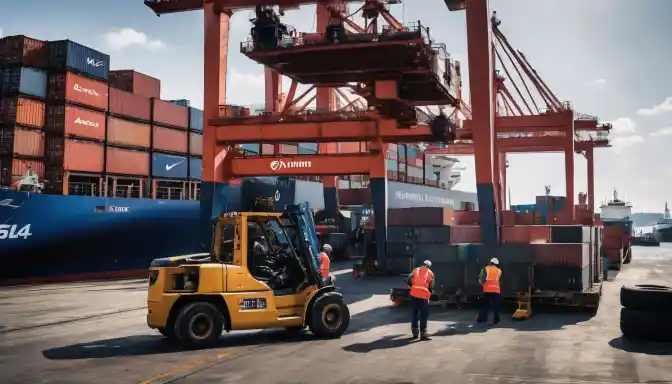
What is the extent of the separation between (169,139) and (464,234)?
1738 centimetres

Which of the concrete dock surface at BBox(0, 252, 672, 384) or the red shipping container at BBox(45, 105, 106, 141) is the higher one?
the red shipping container at BBox(45, 105, 106, 141)

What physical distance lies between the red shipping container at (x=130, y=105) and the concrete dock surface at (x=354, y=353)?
637 inches

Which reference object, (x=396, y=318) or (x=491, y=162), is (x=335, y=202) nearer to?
(x=491, y=162)

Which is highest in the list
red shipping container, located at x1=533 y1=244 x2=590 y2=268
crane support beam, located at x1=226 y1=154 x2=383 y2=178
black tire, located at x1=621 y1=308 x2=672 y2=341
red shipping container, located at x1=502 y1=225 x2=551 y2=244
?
crane support beam, located at x1=226 y1=154 x2=383 y2=178

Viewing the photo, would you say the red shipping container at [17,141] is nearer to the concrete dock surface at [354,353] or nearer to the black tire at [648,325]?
the concrete dock surface at [354,353]

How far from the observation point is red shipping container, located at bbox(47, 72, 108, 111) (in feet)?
87.5

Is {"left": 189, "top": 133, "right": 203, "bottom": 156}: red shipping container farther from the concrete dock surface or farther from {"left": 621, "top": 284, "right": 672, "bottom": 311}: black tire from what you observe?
{"left": 621, "top": 284, "right": 672, "bottom": 311}: black tire

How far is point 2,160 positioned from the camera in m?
25.4

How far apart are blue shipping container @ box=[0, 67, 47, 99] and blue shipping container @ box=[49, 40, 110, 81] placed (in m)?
1.04

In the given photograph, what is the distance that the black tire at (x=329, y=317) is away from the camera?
36.1ft

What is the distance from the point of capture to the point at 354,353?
10055 millimetres

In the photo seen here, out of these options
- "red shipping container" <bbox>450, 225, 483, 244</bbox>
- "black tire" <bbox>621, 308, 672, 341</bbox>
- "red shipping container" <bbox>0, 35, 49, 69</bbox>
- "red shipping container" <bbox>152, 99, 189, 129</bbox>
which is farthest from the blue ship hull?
"black tire" <bbox>621, 308, 672, 341</bbox>

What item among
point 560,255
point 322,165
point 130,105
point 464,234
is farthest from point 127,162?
point 560,255

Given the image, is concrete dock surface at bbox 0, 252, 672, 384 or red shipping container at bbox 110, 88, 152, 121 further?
red shipping container at bbox 110, 88, 152, 121
